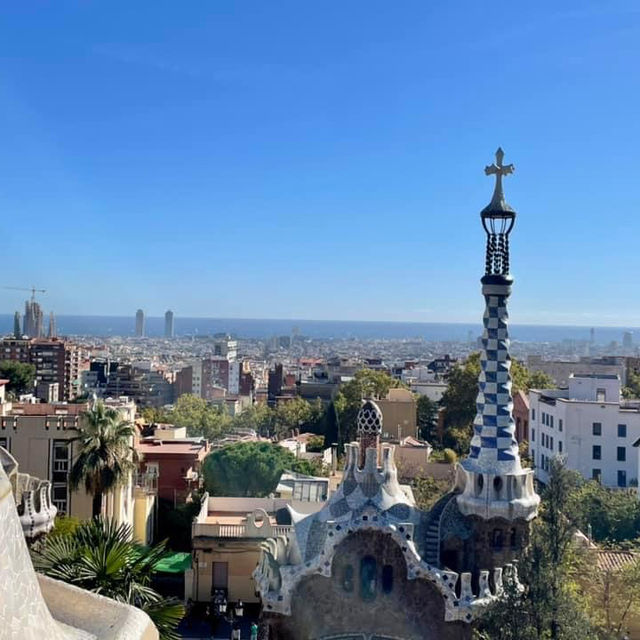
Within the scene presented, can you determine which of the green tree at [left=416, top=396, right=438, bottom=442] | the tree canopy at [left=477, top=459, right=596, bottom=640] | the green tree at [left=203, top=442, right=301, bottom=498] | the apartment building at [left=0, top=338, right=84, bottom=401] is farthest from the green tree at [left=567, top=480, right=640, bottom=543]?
the apartment building at [left=0, top=338, right=84, bottom=401]

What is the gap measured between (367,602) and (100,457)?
8.11 meters

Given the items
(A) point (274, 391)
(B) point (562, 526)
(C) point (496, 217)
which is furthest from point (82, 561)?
(A) point (274, 391)

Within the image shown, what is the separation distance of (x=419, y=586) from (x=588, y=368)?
79.2 m

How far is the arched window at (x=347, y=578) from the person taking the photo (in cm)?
1292

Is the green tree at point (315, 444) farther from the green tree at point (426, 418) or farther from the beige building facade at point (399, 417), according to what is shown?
the green tree at point (426, 418)

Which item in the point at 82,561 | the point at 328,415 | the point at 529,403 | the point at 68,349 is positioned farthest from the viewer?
the point at 68,349

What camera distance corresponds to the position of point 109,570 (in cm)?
1005

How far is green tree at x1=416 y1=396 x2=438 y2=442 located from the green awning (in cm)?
3009

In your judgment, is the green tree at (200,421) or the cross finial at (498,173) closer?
the cross finial at (498,173)

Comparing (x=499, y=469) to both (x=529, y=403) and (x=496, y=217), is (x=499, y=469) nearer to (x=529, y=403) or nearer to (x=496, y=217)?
(x=496, y=217)

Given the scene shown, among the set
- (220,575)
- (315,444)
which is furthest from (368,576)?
(315,444)

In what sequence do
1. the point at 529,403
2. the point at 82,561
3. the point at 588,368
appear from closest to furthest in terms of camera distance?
the point at 82,561 → the point at 529,403 → the point at 588,368

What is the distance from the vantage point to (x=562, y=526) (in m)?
10.9

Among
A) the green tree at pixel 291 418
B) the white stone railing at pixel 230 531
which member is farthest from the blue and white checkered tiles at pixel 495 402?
the green tree at pixel 291 418
